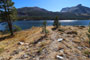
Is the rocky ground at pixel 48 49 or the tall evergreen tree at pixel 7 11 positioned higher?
the tall evergreen tree at pixel 7 11

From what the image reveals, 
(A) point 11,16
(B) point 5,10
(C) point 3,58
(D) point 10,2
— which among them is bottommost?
(C) point 3,58

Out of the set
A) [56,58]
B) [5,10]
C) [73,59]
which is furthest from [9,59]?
[5,10]

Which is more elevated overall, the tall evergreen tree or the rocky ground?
the tall evergreen tree

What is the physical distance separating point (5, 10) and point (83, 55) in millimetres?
13509

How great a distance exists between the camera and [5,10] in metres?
12.6

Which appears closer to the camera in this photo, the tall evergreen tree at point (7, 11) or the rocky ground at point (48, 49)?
the rocky ground at point (48, 49)

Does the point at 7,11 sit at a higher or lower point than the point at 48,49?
higher

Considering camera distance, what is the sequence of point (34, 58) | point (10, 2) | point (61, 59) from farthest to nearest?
point (10, 2) → point (34, 58) → point (61, 59)

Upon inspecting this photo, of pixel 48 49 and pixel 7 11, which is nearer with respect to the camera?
pixel 48 49

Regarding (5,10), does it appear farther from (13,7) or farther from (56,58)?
(56,58)

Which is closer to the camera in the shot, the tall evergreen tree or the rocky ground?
the rocky ground

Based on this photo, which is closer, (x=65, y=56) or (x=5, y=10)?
(x=65, y=56)

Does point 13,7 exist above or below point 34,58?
above


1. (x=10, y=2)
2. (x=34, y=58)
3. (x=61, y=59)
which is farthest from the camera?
(x=10, y=2)
